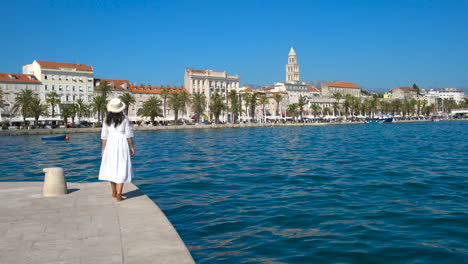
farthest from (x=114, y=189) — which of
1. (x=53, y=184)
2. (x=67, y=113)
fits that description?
(x=67, y=113)

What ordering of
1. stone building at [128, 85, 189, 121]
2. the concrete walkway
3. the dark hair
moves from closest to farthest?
the concrete walkway
the dark hair
stone building at [128, 85, 189, 121]

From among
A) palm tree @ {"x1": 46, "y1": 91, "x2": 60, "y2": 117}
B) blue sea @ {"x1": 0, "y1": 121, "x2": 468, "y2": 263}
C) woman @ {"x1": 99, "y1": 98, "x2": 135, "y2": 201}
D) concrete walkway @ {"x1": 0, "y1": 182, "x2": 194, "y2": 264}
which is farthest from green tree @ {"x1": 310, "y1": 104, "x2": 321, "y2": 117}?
woman @ {"x1": 99, "y1": 98, "x2": 135, "y2": 201}

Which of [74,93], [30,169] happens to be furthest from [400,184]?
[74,93]

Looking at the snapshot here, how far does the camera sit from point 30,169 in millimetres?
21672

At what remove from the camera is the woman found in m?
8.61

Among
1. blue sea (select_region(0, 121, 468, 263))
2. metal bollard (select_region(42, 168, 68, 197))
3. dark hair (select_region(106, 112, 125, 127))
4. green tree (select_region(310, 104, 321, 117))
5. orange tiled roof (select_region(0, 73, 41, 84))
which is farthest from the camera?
green tree (select_region(310, 104, 321, 117))

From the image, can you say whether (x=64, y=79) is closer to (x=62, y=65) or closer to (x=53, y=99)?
(x=62, y=65)

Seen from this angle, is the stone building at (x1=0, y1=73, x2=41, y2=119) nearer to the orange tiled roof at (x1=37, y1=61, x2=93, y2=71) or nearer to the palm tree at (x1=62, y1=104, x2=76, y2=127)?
the orange tiled roof at (x1=37, y1=61, x2=93, y2=71)

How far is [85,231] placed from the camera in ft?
21.1

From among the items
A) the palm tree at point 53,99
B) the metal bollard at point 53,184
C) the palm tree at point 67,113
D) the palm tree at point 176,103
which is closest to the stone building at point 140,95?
the palm tree at point 176,103

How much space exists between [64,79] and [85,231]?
108717mm

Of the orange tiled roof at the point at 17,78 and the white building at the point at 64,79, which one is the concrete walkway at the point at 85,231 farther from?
the white building at the point at 64,79

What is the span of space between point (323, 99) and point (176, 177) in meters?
172

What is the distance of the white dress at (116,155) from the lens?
8602 millimetres
